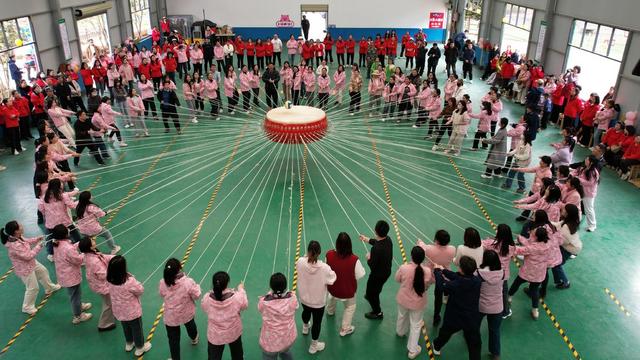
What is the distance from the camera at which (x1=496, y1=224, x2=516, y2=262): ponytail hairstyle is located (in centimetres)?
502

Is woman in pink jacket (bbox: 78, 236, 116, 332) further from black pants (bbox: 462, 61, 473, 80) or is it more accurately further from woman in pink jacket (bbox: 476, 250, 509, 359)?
black pants (bbox: 462, 61, 473, 80)

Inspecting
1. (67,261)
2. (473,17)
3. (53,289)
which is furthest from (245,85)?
(473,17)

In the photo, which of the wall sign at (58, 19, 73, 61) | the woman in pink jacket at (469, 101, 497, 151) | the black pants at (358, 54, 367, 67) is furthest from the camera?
the black pants at (358, 54, 367, 67)

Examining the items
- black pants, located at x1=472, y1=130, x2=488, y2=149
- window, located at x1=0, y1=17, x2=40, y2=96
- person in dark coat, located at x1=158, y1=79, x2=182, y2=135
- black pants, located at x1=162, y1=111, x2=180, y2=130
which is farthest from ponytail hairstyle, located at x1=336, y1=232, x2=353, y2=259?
window, located at x1=0, y1=17, x2=40, y2=96

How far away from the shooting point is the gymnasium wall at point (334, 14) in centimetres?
2492

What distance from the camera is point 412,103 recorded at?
12703 millimetres

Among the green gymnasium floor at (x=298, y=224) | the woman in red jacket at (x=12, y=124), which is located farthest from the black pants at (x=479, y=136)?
the woman in red jacket at (x=12, y=124)

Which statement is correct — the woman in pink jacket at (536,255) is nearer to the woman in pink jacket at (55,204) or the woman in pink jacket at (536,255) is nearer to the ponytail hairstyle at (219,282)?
the ponytail hairstyle at (219,282)

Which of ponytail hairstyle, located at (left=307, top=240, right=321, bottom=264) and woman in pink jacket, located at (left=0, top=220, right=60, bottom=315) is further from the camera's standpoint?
woman in pink jacket, located at (left=0, top=220, right=60, bottom=315)

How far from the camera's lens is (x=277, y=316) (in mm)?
4254

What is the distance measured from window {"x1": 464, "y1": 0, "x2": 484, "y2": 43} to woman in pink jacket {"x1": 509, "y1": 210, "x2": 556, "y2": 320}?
18700mm

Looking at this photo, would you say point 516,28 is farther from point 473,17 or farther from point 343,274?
point 343,274

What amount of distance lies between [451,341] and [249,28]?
76.4 feet

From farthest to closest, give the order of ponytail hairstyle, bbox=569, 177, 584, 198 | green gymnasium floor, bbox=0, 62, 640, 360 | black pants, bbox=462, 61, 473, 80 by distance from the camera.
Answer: black pants, bbox=462, 61, 473, 80, ponytail hairstyle, bbox=569, 177, 584, 198, green gymnasium floor, bbox=0, 62, 640, 360
